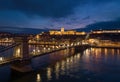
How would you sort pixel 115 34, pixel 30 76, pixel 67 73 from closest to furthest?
pixel 30 76 → pixel 67 73 → pixel 115 34

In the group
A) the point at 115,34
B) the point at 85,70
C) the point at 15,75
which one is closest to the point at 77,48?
the point at 85,70

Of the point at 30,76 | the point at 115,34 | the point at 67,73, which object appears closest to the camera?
the point at 30,76

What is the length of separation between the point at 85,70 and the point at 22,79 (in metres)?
9.27

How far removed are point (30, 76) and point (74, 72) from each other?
5928 mm

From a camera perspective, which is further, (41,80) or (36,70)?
(36,70)

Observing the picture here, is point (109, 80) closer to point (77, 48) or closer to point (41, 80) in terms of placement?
point (41, 80)

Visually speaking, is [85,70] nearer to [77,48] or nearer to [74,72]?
[74,72]

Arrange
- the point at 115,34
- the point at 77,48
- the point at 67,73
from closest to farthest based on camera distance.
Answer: the point at 67,73 → the point at 77,48 → the point at 115,34

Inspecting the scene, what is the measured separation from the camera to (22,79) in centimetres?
2734

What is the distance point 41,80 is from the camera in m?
26.8

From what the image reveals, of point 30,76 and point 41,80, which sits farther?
point 30,76

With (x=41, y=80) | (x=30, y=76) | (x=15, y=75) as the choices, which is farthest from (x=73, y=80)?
(x=15, y=75)

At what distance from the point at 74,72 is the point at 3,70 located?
29.4 ft

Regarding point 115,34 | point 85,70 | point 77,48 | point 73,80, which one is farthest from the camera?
point 115,34
